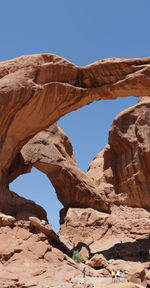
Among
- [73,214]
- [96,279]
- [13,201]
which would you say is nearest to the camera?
[96,279]

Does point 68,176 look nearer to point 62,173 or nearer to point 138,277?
point 62,173

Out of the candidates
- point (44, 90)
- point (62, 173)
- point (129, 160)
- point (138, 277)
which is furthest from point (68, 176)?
point (138, 277)

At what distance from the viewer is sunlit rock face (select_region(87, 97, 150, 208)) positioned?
24672 millimetres

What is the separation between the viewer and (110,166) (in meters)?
27.2

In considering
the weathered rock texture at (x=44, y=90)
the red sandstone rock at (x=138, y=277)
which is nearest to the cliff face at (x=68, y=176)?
the weathered rock texture at (x=44, y=90)

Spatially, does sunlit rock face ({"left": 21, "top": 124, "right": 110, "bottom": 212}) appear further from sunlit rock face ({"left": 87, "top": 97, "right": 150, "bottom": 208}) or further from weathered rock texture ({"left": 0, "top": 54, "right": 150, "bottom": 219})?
weathered rock texture ({"left": 0, "top": 54, "right": 150, "bottom": 219})

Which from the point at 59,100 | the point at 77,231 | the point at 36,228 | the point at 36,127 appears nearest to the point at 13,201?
the point at 36,228

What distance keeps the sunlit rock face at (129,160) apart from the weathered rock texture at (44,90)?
9.71 meters

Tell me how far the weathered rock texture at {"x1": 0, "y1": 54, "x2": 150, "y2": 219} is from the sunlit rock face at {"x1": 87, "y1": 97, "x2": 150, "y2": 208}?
382 inches

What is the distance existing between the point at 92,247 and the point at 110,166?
9.28m

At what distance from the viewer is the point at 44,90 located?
14.9 metres

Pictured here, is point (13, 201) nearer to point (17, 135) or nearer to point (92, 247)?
point (17, 135)

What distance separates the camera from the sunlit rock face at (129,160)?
80.9 feet

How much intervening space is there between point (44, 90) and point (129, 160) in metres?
12.7
